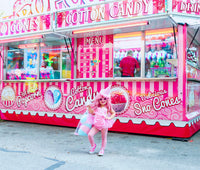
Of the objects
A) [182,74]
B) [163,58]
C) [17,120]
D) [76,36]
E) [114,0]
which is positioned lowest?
[17,120]

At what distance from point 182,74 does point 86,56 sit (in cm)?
314

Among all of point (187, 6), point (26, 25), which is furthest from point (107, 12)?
point (26, 25)

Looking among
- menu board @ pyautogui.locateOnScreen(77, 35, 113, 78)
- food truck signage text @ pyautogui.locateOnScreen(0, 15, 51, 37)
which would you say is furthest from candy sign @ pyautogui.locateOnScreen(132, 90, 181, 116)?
food truck signage text @ pyautogui.locateOnScreen(0, 15, 51, 37)

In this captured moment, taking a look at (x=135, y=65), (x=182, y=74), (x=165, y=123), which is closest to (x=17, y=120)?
(x=135, y=65)

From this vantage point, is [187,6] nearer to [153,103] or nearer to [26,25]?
[153,103]

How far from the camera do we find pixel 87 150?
529 cm

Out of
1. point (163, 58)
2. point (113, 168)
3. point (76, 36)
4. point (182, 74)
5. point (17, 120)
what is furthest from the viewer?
point (17, 120)

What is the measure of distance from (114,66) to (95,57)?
28.3 inches

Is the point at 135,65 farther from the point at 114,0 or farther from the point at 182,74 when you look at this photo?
the point at 114,0

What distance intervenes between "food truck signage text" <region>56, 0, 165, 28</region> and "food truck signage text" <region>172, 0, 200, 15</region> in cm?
34

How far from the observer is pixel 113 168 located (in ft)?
13.4

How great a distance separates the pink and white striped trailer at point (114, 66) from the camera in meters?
6.33

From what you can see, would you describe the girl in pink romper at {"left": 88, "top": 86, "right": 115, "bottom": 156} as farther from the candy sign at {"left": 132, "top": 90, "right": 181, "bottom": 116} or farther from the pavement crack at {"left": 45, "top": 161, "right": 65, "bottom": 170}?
the candy sign at {"left": 132, "top": 90, "right": 181, "bottom": 116}

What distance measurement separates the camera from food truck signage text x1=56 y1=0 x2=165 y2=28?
6.05 metres
